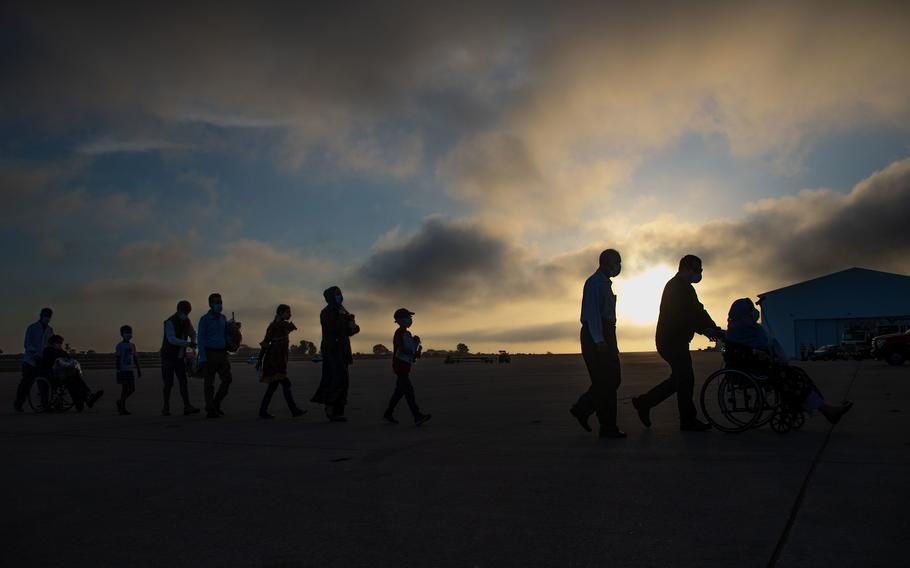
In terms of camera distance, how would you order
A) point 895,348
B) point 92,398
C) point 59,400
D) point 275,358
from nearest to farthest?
point 275,358 < point 59,400 < point 92,398 < point 895,348

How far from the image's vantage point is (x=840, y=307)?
59.6m

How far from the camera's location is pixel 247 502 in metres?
4.24

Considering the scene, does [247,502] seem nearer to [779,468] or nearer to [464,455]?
[464,455]

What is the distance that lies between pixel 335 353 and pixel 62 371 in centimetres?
655

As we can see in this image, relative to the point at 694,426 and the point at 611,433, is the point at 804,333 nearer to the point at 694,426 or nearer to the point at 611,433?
the point at 694,426

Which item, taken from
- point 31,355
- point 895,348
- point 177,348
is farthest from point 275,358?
point 895,348

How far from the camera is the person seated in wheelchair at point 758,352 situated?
23.3ft

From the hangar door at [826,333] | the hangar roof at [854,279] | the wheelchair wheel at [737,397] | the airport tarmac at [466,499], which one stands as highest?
the hangar roof at [854,279]

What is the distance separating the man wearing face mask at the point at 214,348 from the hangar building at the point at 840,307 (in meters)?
54.3

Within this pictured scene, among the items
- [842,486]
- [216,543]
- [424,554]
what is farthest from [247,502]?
[842,486]

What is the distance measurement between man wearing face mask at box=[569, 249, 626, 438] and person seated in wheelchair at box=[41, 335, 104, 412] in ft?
34.4

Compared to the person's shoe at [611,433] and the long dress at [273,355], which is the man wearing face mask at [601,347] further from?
the long dress at [273,355]

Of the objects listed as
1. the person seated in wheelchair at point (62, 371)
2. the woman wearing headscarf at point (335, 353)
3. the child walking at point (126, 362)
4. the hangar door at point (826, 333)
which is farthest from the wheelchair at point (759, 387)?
the hangar door at point (826, 333)

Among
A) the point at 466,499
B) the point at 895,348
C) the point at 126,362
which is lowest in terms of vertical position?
the point at 466,499
